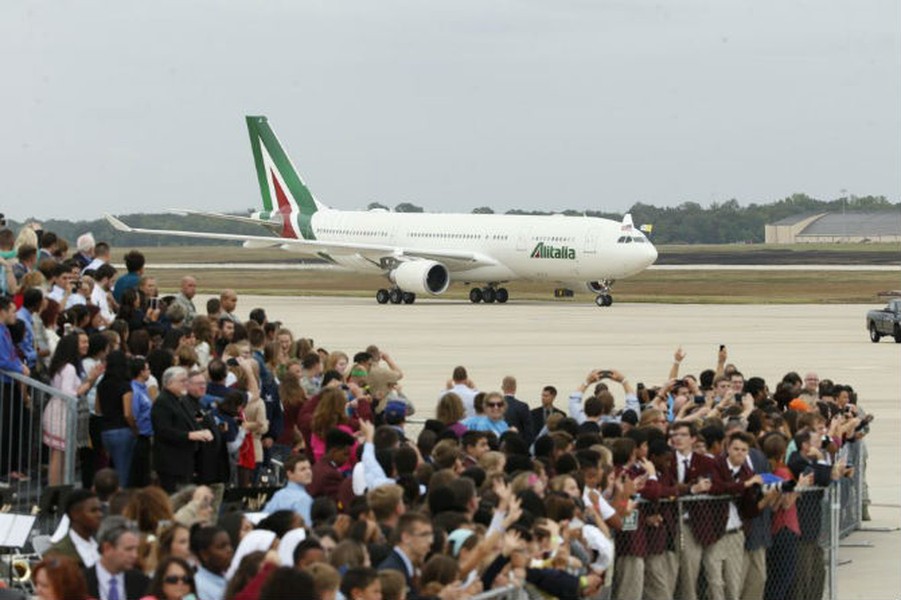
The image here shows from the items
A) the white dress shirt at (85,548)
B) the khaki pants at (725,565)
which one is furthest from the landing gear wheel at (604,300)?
the white dress shirt at (85,548)

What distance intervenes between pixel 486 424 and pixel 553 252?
153ft

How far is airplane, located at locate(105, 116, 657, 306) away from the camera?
5966 centimetres

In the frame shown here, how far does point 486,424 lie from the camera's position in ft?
46.4

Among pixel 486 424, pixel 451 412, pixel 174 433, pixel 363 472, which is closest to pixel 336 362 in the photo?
pixel 486 424

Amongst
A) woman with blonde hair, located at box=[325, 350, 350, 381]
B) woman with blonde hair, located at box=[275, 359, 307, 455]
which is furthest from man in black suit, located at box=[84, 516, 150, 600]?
woman with blonde hair, located at box=[325, 350, 350, 381]

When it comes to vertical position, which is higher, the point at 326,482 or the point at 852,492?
the point at 326,482

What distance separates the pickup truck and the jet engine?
67.9 ft

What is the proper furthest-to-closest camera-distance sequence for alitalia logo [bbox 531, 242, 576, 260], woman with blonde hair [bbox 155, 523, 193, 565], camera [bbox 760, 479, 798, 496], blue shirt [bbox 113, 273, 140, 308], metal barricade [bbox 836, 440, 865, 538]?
1. alitalia logo [bbox 531, 242, 576, 260]
2. blue shirt [bbox 113, 273, 140, 308]
3. metal barricade [bbox 836, 440, 865, 538]
4. camera [bbox 760, 479, 798, 496]
5. woman with blonde hair [bbox 155, 523, 193, 565]

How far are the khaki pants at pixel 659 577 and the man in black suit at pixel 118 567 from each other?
4356 millimetres

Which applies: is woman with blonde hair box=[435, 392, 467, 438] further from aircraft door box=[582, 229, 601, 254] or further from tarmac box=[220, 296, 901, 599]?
aircraft door box=[582, 229, 601, 254]

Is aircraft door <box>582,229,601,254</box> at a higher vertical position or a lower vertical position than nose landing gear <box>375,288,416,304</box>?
higher

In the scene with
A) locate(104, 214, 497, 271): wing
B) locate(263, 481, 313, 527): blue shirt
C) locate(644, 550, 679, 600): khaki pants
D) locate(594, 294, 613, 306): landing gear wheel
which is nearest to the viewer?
locate(263, 481, 313, 527): blue shirt

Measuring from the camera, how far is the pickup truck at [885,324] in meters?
42.8

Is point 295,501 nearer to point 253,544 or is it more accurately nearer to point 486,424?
point 253,544
